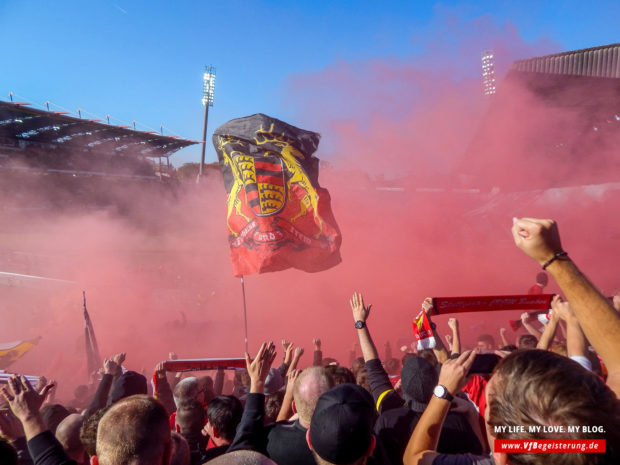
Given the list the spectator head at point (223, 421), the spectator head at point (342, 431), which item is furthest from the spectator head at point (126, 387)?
the spectator head at point (342, 431)

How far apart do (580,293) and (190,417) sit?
96.8 inches

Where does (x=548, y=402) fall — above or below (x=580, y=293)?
below

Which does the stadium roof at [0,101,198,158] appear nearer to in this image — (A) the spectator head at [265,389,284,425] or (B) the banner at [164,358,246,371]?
(B) the banner at [164,358,246,371]

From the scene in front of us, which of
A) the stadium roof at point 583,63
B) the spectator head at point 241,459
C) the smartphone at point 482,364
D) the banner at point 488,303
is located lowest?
the spectator head at point 241,459

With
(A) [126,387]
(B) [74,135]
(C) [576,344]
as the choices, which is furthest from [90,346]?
(B) [74,135]

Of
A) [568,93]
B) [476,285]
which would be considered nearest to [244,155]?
[568,93]

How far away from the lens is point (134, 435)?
4.84 feet

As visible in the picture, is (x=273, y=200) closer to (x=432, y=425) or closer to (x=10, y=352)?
(x=432, y=425)

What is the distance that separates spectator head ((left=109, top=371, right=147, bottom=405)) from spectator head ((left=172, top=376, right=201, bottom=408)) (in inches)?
15.0

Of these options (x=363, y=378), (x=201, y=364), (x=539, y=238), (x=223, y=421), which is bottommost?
(x=201, y=364)

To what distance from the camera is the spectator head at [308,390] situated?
6.52 feet

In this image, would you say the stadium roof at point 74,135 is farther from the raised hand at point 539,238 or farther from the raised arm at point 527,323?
the raised hand at point 539,238

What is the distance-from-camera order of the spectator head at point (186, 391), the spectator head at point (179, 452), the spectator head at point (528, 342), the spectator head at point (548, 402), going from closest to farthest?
the spectator head at point (548, 402) < the spectator head at point (179, 452) < the spectator head at point (186, 391) < the spectator head at point (528, 342)

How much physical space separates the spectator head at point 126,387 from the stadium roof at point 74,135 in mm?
23826
